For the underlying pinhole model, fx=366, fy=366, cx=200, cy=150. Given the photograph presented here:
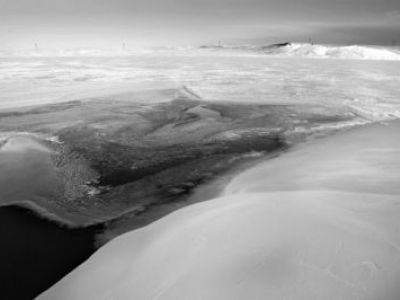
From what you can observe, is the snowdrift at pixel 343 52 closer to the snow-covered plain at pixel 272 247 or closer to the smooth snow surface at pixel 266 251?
the snow-covered plain at pixel 272 247

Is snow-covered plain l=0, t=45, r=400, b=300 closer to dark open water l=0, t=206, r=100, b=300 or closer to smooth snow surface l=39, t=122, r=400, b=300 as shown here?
smooth snow surface l=39, t=122, r=400, b=300

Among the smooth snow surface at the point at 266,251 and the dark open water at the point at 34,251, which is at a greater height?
the smooth snow surface at the point at 266,251

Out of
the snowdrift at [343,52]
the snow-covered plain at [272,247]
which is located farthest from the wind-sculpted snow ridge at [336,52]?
the snow-covered plain at [272,247]

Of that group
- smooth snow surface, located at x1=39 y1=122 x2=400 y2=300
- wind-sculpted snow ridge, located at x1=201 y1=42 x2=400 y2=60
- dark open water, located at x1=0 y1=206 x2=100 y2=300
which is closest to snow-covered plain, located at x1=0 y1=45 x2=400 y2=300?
smooth snow surface, located at x1=39 y1=122 x2=400 y2=300

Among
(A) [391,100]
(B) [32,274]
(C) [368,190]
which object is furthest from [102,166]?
(A) [391,100]

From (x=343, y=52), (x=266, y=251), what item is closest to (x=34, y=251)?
(x=266, y=251)

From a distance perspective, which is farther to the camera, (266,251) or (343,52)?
(343,52)

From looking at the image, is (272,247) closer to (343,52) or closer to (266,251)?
(266,251)

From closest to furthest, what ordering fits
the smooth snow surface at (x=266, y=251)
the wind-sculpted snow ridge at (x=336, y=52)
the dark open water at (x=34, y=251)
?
the smooth snow surface at (x=266, y=251) → the dark open water at (x=34, y=251) → the wind-sculpted snow ridge at (x=336, y=52)

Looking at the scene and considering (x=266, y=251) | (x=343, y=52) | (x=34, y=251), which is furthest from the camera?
(x=343, y=52)
